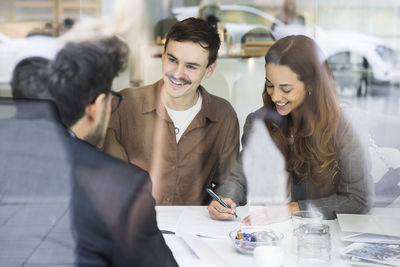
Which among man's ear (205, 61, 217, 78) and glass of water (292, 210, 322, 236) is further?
man's ear (205, 61, 217, 78)

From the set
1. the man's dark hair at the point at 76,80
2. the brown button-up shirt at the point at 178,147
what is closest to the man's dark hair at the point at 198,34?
the brown button-up shirt at the point at 178,147

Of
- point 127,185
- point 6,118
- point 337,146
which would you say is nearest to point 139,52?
point 337,146

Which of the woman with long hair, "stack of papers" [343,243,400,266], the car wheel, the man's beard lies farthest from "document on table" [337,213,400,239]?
the car wheel

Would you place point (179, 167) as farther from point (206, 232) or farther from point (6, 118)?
A: point (6, 118)

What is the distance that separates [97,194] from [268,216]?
1024 mm

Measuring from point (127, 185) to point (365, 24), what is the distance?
7.71 feet

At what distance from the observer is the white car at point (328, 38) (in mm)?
3148

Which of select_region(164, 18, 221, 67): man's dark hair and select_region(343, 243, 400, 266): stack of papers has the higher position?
select_region(164, 18, 221, 67): man's dark hair

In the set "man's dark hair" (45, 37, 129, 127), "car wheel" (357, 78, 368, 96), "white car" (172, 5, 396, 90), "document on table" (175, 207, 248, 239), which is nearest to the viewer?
"man's dark hair" (45, 37, 129, 127)

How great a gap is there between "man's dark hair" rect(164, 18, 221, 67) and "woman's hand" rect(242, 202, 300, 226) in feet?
3.28

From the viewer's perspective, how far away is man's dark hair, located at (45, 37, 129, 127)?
1.64 m

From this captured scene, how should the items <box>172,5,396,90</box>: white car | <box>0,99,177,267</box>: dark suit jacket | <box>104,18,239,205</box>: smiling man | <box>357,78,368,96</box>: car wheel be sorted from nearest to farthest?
<box>0,99,177,267</box>: dark suit jacket < <box>104,18,239,205</box>: smiling man < <box>172,5,396,90</box>: white car < <box>357,78,368,96</box>: car wheel

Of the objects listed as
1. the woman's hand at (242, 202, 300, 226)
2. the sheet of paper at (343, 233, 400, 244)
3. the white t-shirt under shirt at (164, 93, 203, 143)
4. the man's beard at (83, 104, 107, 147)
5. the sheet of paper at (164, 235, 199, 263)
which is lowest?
the woman's hand at (242, 202, 300, 226)

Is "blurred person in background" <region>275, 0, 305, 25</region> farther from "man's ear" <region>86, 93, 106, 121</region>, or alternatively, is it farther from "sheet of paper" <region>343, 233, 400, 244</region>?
"man's ear" <region>86, 93, 106, 121</region>
